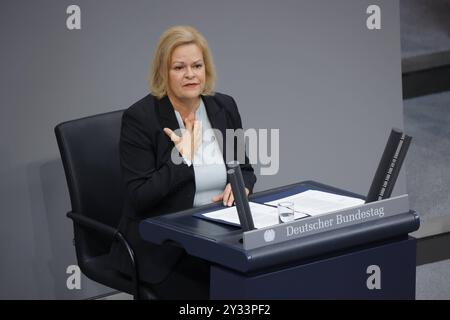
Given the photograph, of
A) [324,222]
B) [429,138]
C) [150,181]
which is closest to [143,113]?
[150,181]

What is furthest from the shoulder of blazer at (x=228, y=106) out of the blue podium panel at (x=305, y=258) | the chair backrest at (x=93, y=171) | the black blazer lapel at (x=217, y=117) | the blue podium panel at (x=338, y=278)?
the blue podium panel at (x=338, y=278)

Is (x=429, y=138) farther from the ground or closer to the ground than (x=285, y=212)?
closer to the ground

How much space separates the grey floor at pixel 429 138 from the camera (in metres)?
4.92

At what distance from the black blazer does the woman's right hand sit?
4 centimetres

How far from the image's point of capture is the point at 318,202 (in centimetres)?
334

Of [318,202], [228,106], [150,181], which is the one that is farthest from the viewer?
[228,106]

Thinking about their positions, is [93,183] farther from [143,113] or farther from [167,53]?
[167,53]

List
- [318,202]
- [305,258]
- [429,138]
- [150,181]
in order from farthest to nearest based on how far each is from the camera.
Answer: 1. [429,138]
2. [150,181]
3. [318,202]
4. [305,258]

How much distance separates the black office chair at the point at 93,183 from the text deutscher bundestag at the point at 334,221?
3.12ft

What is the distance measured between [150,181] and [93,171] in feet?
1.42

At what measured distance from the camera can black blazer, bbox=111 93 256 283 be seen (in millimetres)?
3477

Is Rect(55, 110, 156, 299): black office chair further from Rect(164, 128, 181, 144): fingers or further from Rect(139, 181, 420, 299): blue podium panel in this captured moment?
Rect(139, 181, 420, 299): blue podium panel

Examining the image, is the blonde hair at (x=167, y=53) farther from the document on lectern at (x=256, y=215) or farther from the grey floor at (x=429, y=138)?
the grey floor at (x=429, y=138)
